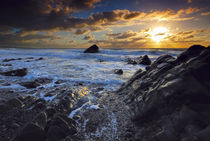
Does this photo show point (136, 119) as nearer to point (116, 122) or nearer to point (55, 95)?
point (116, 122)

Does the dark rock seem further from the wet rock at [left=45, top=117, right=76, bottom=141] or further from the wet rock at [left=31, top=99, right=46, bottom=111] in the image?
the wet rock at [left=31, top=99, right=46, bottom=111]

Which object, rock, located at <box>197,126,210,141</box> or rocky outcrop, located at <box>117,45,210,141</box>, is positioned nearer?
rock, located at <box>197,126,210,141</box>

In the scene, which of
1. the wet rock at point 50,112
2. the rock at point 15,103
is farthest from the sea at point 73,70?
the wet rock at point 50,112

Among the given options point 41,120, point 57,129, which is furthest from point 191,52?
point 41,120

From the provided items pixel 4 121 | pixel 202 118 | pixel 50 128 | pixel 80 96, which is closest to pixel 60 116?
pixel 50 128

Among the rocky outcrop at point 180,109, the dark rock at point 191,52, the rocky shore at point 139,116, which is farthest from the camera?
the dark rock at point 191,52

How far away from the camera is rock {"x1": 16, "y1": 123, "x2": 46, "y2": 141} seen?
8.34 feet

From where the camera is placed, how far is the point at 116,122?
11.4ft

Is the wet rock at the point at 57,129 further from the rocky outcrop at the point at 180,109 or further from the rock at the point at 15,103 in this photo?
the rock at the point at 15,103

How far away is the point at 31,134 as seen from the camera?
260 cm

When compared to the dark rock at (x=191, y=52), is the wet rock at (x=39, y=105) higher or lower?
lower

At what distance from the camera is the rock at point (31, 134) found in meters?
2.54

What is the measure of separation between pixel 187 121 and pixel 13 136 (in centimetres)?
400

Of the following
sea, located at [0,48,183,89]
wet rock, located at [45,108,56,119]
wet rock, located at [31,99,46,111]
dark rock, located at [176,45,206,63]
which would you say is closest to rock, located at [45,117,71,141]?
wet rock, located at [45,108,56,119]
